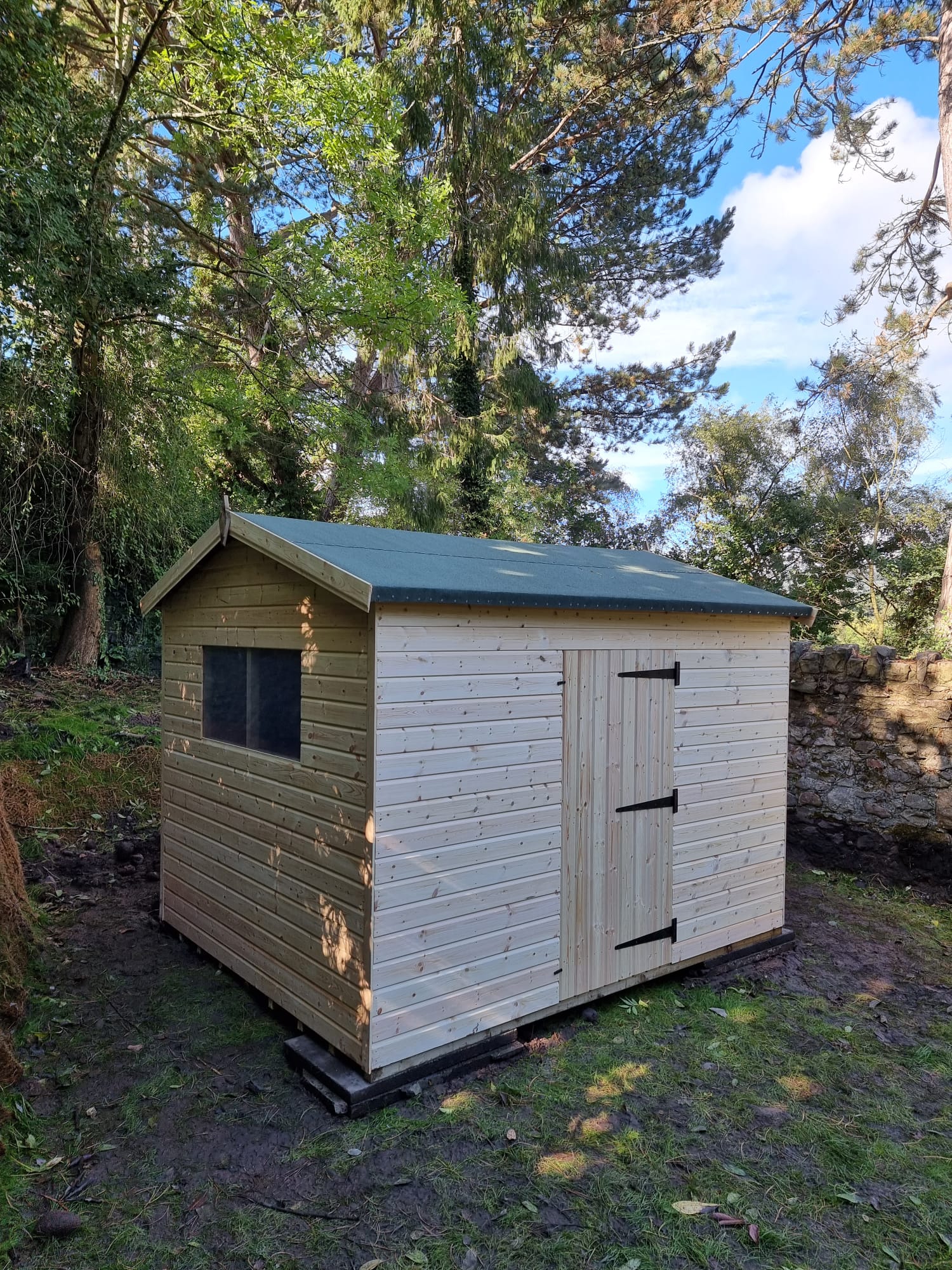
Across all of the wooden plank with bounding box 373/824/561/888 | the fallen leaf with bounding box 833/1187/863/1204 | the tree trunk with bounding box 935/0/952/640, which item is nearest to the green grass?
the fallen leaf with bounding box 833/1187/863/1204

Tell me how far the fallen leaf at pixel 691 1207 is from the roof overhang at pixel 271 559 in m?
2.55

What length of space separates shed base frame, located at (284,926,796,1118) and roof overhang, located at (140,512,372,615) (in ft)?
6.89

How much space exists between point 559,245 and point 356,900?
538 inches

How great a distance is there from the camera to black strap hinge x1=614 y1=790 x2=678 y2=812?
4.22 metres

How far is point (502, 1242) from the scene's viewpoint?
2.53m

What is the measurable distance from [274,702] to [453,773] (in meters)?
1.17

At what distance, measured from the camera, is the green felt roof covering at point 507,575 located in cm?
334

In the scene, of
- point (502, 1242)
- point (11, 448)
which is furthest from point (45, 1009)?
point (11, 448)

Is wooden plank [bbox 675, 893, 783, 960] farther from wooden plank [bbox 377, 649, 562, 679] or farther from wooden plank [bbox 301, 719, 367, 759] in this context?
wooden plank [bbox 301, 719, 367, 759]

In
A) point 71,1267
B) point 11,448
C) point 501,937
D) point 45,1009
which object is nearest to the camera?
point 71,1267

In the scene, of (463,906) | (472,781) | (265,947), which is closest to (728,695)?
(472,781)

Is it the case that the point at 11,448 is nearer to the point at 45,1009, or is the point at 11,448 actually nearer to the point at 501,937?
the point at 45,1009

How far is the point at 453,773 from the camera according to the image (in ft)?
11.4

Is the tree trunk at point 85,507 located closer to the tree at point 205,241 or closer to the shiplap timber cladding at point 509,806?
the tree at point 205,241
